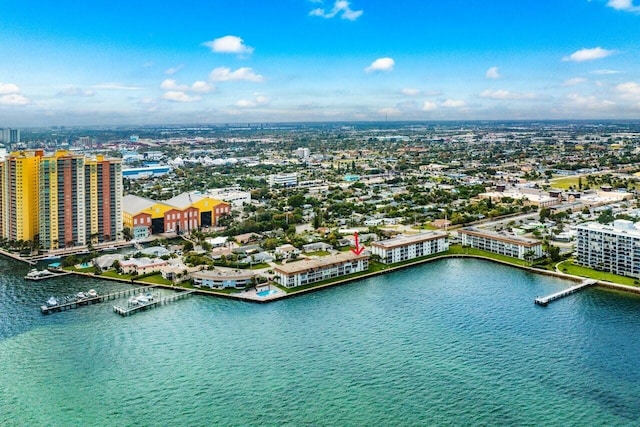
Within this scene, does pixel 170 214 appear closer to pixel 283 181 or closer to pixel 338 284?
pixel 338 284

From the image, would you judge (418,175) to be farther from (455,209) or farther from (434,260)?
(434,260)

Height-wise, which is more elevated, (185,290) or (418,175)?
(418,175)

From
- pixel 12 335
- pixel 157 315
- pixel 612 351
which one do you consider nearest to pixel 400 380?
pixel 612 351

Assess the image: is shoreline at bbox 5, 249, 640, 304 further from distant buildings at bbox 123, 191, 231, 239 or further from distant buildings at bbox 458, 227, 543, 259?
distant buildings at bbox 123, 191, 231, 239

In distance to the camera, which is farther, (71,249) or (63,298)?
(71,249)

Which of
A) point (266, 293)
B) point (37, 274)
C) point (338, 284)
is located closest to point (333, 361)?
point (266, 293)

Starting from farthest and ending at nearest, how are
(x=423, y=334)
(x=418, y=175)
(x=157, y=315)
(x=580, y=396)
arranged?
1. (x=418, y=175)
2. (x=157, y=315)
3. (x=423, y=334)
4. (x=580, y=396)
